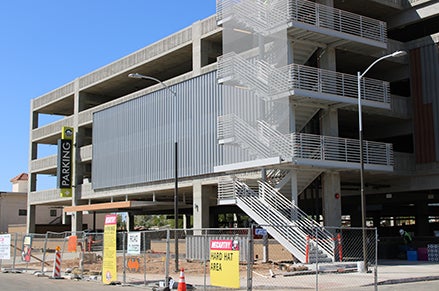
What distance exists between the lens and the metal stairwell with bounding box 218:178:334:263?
26422 millimetres

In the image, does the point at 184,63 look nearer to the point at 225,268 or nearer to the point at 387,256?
the point at 387,256

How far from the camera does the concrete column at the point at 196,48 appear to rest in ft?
133

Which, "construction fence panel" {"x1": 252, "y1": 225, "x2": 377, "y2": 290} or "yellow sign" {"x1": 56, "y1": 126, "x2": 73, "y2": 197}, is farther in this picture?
"yellow sign" {"x1": 56, "y1": 126, "x2": 73, "y2": 197}

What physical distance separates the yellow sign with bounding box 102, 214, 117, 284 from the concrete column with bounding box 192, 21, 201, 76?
70.2 ft

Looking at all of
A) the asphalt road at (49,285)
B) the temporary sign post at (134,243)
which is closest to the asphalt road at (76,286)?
the asphalt road at (49,285)

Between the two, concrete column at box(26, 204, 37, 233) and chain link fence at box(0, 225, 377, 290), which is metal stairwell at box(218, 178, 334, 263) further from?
concrete column at box(26, 204, 37, 233)

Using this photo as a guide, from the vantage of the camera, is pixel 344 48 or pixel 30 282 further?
pixel 344 48

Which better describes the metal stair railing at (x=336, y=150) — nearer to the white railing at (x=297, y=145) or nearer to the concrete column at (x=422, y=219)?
the white railing at (x=297, y=145)

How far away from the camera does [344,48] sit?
3331cm

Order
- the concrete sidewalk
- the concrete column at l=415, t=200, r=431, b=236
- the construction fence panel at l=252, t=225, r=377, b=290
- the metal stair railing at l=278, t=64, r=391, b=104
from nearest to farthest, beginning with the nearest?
the construction fence panel at l=252, t=225, r=377, b=290
the concrete sidewalk
the metal stair railing at l=278, t=64, r=391, b=104
the concrete column at l=415, t=200, r=431, b=236

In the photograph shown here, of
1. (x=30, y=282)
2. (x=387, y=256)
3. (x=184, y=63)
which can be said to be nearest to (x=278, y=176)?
(x=387, y=256)

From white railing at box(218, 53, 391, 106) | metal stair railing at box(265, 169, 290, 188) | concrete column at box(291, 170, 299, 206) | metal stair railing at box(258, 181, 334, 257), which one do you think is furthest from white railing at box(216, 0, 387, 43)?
metal stair railing at box(258, 181, 334, 257)

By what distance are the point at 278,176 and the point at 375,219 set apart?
28.0m

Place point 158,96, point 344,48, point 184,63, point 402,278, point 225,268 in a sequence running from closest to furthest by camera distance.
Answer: point 225,268 → point 402,278 → point 344,48 → point 158,96 → point 184,63
